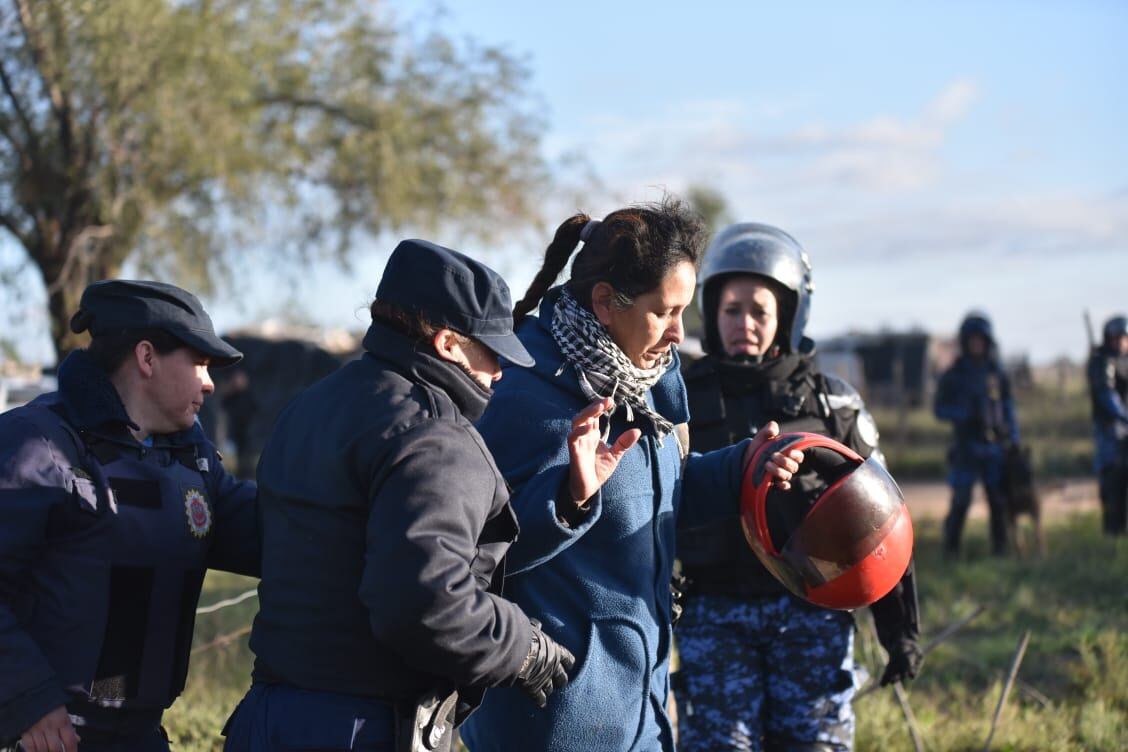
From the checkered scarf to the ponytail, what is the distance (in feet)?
0.85

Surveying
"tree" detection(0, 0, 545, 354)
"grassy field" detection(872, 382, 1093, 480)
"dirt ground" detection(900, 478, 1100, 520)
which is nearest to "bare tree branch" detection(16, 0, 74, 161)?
"tree" detection(0, 0, 545, 354)

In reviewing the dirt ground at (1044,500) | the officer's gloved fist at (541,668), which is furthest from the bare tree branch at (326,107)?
the officer's gloved fist at (541,668)

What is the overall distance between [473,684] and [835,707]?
5.51 ft

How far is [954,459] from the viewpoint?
1094 centimetres

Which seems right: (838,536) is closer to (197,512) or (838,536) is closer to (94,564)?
(197,512)

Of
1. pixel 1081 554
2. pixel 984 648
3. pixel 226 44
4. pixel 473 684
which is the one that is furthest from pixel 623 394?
pixel 226 44

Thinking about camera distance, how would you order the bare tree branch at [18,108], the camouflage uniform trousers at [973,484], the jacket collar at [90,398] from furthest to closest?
1. the camouflage uniform trousers at [973,484]
2. the bare tree branch at [18,108]
3. the jacket collar at [90,398]

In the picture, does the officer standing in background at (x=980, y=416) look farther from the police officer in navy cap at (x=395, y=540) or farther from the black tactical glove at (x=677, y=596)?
the police officer in navy cap at (x=395, y=540)

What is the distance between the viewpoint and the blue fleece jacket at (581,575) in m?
2.83

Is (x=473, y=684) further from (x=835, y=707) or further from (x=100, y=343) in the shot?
(x=835, y=707)

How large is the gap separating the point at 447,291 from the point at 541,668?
2.55 ft

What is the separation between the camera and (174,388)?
9.72ft

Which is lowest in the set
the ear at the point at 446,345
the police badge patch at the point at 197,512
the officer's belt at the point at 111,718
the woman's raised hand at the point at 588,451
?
the officer's belt at the point at 111,718

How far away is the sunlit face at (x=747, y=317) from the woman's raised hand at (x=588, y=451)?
130cm
